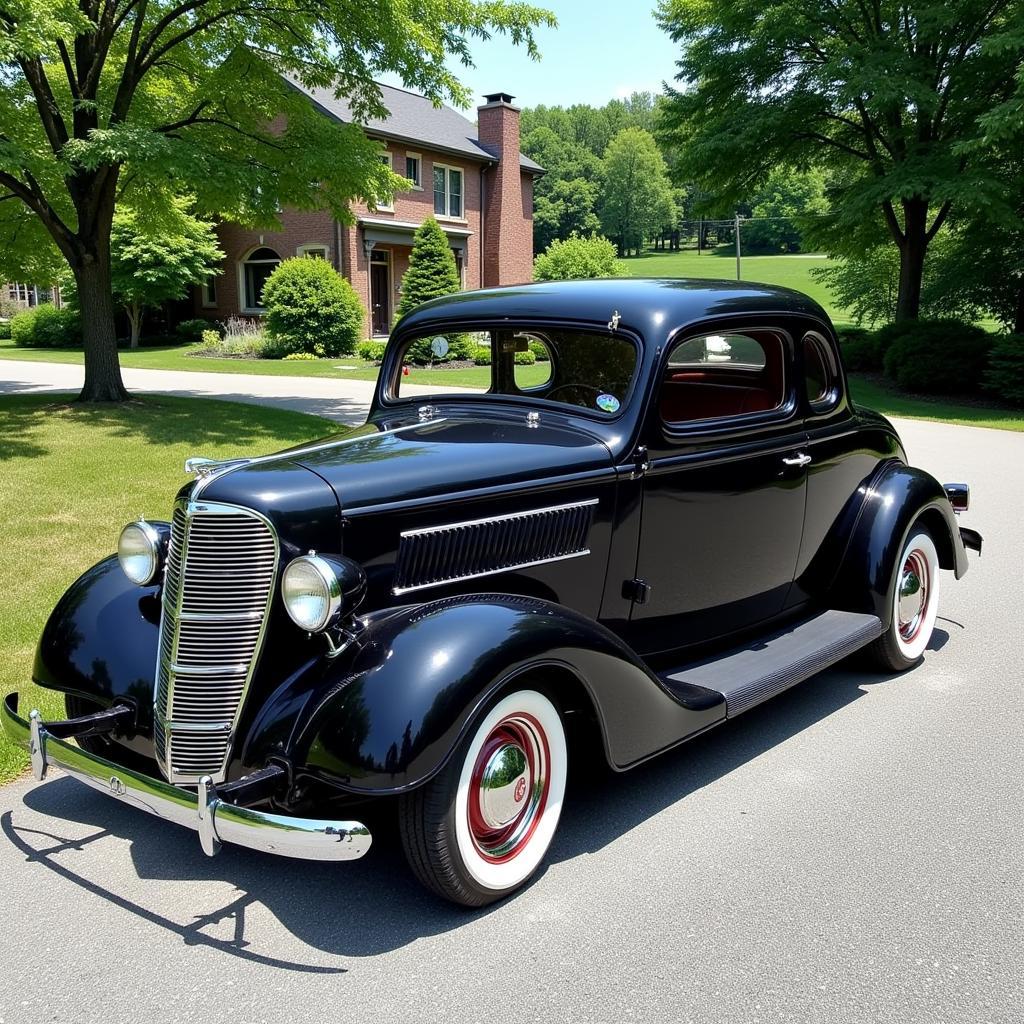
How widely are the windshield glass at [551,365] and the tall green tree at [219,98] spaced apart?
8051 mm

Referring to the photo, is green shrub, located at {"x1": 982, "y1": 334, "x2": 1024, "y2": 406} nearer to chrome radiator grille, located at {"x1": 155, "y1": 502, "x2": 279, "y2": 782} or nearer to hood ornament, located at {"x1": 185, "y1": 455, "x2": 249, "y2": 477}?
hood ornament, located at {"x1": 185, "y1": 455, "x2": 249, "y2": 477}

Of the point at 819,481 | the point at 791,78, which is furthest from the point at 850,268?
the point at 819,481

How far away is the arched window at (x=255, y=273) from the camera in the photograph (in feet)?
103

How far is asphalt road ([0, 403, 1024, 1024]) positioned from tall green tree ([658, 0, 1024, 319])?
612 inches

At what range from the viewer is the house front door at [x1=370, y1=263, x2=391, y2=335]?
31516mm

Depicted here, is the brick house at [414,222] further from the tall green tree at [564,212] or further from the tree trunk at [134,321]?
the tall green tree at [564,212]

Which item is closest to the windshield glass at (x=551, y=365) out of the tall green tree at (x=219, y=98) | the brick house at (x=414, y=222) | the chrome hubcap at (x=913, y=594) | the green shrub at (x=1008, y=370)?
the chrome hubcap at (x=913, y=594)

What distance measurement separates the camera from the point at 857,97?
62.1 feet

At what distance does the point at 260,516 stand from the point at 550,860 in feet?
4.84

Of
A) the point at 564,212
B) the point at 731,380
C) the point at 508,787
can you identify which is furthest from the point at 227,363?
the point at 564,212

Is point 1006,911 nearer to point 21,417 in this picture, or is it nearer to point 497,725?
point 497,725

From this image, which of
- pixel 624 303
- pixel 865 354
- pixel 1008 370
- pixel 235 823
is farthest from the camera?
pixel 865 354

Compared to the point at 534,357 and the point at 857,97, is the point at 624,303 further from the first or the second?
the point at 857,97

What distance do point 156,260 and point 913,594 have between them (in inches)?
1077
